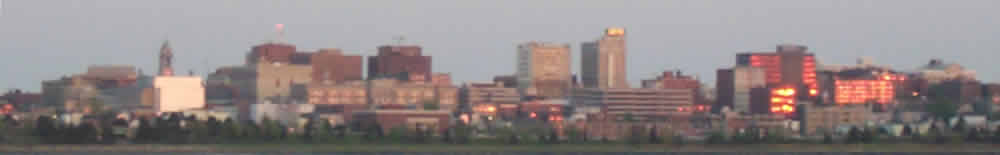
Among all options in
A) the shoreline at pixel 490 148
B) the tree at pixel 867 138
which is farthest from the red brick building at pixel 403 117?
the tree at pixel 867 138

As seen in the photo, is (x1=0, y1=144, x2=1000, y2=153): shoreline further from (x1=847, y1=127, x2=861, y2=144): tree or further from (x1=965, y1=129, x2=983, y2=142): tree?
(x1=965, y1=129, x2=983, y2=142): tree

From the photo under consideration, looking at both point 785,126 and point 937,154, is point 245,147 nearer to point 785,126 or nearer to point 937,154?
point 937,154

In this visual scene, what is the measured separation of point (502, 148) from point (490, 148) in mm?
700

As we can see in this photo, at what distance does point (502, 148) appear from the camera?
12794 cm

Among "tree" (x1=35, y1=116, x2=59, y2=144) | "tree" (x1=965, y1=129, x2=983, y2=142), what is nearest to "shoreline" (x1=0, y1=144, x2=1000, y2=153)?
"tree" (x1=35, y1=116, x2=59, y2=144)

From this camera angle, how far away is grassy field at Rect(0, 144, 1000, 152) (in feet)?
403

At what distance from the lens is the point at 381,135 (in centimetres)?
13488

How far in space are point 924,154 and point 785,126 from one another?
2434 inches

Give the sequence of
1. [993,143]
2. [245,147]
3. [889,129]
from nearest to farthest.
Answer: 1. [245,147]
2. [993,143]
3. [889,129]

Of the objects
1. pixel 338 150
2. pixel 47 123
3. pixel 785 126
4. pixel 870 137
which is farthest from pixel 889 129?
pixel 47 123

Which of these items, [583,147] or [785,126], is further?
[785,126]

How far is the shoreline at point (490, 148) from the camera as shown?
402 feet

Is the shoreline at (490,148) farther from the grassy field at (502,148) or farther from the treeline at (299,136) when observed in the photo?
the treeline at (299,136)

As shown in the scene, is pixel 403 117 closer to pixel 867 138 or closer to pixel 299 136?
pixel 299 136
